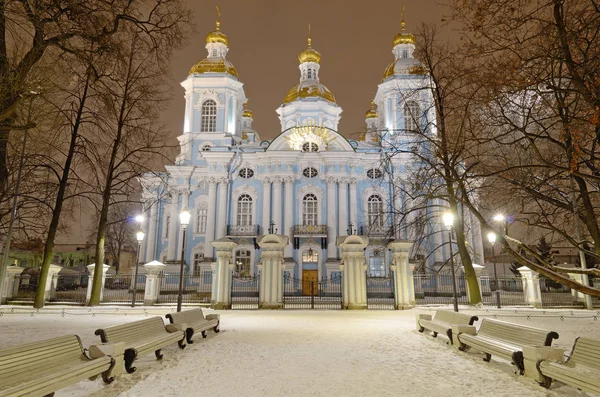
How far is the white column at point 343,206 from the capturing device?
97.0ft

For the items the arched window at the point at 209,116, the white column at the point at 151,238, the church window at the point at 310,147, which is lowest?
the white column at the point at 151,238

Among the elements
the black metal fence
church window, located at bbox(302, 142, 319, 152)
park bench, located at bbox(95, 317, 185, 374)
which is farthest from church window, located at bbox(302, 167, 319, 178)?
park bench, located at bbox(95, 317, 185, 374)

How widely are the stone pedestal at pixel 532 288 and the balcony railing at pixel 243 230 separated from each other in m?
17.9

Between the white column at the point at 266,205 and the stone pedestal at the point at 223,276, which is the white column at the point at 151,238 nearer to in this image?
the white column at the point at 266,205

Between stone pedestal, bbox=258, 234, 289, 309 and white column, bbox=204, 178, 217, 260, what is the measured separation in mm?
14691

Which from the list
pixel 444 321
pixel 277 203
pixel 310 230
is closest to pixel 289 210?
pixel 277 203

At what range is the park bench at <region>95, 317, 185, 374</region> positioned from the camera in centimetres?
525

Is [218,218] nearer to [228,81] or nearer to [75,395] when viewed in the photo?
[228,81]

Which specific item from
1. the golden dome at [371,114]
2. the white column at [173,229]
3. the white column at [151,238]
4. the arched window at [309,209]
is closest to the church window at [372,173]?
the arched window at [309,209]

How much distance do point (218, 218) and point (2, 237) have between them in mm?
13366

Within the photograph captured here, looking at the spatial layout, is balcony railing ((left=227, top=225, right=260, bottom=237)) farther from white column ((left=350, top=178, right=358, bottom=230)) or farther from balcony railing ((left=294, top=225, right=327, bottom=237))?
white column ((left=350, top=178, right=358, bottom=230))

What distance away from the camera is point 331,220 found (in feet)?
97.3

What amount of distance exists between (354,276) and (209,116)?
24.2m

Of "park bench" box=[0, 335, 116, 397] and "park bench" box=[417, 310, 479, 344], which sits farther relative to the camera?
"park bench" box=[417, 310, 479, 344]
